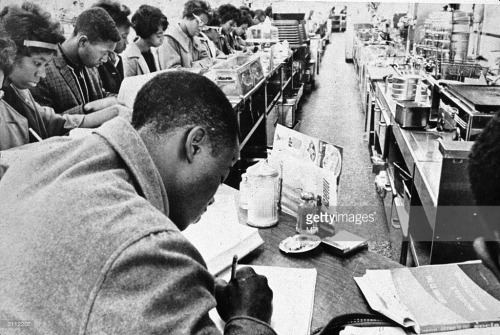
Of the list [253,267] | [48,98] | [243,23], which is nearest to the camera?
[253,267]

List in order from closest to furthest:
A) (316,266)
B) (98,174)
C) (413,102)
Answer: (98,174), (316,266), (413,102)

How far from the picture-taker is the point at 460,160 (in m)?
1.40

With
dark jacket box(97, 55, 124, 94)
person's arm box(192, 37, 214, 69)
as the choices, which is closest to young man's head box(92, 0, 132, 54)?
dark jacket box(97, 55, 124, 94)

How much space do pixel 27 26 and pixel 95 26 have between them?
63cm

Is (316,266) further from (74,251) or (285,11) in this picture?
(285,11)

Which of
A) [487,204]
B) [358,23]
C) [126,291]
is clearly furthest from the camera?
[358,23]

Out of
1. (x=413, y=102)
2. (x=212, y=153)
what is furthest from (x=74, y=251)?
(x=413, y=102)

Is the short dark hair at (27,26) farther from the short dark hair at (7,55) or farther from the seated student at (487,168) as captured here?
the seated student at (487,168)

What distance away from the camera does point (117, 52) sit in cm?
331

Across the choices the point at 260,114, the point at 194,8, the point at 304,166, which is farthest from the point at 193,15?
the point at 304,166

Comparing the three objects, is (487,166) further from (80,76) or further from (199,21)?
(199,21)

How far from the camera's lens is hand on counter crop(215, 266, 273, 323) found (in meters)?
0.91

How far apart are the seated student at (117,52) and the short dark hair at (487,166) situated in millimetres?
2369

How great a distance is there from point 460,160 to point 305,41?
22.6 ft
